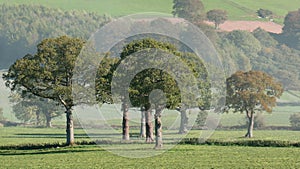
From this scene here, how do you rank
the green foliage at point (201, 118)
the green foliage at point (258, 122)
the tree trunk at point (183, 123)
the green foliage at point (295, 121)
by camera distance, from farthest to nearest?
the green foliage at point (295, 121) → the green foliage at point (258, 122) → the green foliage at point (201, 118) → the tree trunk at point (183, 123)

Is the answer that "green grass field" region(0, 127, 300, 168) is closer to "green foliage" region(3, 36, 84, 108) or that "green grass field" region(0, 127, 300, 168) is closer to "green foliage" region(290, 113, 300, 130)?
"green foliage" region(3, 36, 84, 108)

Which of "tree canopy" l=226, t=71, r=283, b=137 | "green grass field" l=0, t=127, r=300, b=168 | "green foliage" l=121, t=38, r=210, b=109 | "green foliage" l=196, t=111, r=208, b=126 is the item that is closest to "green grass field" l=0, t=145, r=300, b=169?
"green grass field" l=0, t=127, r=300, b=168

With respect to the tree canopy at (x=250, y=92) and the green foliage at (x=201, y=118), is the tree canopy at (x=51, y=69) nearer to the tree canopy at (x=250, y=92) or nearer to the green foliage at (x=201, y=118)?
the tree canopy at (x=250, y=92)

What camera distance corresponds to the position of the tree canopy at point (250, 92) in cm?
10006

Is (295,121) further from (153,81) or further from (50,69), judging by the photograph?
(153,81)

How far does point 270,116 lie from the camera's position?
149 metres

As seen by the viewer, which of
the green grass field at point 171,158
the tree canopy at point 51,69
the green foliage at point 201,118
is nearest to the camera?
the green grass field at point 171,158

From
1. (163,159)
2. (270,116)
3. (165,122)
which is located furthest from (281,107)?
(163,159)

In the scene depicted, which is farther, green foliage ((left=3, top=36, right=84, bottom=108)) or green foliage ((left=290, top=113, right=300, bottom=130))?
green foliage ((left=290, top=113, right=300, bottom=130))

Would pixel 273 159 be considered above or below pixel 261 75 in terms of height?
below

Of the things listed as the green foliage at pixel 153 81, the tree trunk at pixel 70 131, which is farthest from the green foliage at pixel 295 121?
the green foliage at pixel 153 81

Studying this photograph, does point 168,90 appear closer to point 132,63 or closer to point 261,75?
point 132,63

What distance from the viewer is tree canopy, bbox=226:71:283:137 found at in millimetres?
100062

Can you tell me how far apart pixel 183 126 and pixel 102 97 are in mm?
35519
